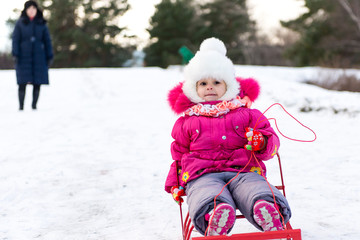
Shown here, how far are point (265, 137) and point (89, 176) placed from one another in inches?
86.0

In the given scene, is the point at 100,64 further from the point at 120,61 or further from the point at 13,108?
the point at 13,108

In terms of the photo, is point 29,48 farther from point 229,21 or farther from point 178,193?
point 229,21

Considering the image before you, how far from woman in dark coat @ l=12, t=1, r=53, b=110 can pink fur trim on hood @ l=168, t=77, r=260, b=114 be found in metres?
5.10

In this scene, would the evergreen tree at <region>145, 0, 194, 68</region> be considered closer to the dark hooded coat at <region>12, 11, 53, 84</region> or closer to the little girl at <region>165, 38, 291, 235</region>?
the dark hooded coat at <region>12, 11, 53, 84</region>

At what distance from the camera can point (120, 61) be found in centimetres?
3042

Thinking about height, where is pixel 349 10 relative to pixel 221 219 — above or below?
below

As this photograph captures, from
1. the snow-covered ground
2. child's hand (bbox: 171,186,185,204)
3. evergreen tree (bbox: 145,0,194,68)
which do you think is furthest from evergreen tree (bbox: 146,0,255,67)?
child's hand (bbox: 171,186,185,204)

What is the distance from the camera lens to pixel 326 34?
25172 mm

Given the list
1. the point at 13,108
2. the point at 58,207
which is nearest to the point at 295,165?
the point at 58,207

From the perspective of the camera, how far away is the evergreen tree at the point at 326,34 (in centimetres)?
2430

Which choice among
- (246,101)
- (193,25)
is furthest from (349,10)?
(246,101)

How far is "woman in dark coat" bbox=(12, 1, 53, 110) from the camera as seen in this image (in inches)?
276

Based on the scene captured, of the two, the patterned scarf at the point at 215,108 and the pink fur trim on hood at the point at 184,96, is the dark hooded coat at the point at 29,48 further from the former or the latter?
the patterned scarf at the point at 215,108

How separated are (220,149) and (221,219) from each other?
54cm
